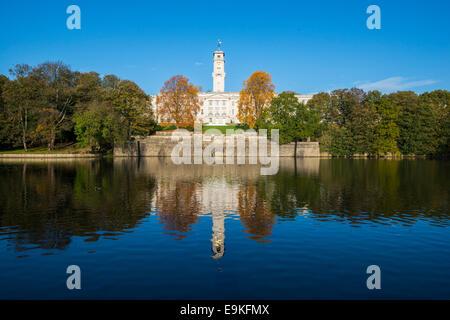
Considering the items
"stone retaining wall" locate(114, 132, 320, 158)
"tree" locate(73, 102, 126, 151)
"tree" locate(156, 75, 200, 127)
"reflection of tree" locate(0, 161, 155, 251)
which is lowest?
"reflection of tree" locate(0, 161, 155, 251)

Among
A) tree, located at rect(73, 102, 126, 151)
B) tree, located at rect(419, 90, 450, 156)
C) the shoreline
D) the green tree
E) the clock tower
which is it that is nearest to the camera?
tree, located at rect(73, 102, 126, 151)

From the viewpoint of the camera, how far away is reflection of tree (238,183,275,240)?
45.3ft

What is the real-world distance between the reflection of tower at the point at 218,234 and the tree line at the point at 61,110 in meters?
50.0

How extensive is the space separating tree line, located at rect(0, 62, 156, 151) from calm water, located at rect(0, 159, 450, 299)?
42.0 meters

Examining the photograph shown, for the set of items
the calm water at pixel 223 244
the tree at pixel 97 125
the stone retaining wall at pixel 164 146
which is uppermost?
the tree at pixel 97 125

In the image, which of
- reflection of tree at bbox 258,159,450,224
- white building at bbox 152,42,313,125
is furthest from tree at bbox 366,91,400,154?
white building at bbox 152,42,313,125

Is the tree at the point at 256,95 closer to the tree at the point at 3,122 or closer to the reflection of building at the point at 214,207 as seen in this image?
the tree at the point at 3,122

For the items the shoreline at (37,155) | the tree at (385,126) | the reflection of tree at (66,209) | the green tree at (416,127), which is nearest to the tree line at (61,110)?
the shoreline at (37,155)

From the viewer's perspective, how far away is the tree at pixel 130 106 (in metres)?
67.0

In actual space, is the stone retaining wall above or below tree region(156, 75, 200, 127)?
below

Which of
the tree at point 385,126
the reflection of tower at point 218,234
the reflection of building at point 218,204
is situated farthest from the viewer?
the tree at point 385,126

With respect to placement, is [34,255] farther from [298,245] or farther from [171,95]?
[171,95]

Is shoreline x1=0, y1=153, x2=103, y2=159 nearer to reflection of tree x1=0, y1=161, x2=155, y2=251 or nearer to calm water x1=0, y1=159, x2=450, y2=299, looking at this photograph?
reflection of tree x1=0, y1=161, x2=155, y2=251
